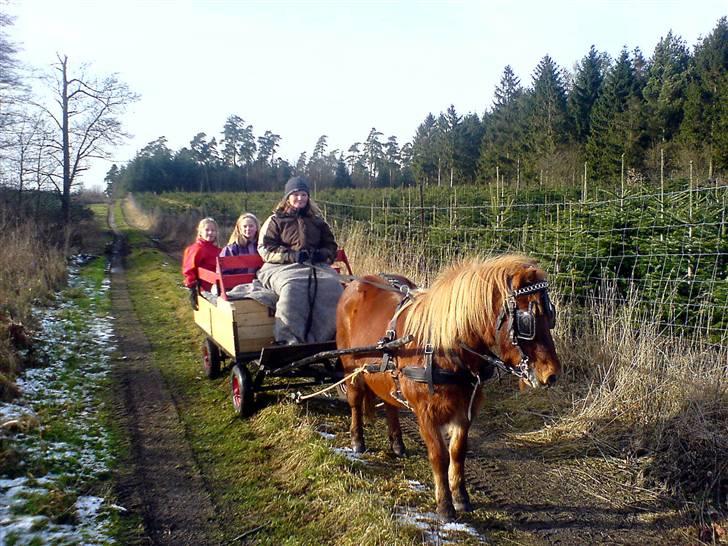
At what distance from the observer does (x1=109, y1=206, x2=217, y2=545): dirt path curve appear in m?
3.57

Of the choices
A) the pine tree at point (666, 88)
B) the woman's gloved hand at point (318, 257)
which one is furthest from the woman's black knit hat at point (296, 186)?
the pine tree at point (666, 88)

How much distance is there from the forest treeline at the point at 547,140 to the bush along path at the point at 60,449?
1427 cm

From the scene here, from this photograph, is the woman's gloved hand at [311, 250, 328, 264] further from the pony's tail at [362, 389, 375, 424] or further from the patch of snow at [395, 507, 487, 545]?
the patch of snow at [395, 507, 487, 545]

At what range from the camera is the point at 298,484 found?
396 centimetres

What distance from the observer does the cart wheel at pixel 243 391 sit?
5129mm

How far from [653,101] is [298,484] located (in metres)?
35.5

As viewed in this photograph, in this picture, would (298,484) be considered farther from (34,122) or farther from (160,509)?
(34,122)

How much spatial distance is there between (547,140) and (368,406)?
3531 centimetres

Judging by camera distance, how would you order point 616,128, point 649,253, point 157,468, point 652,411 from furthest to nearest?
point 616,128 → point 649,253 → point 652,411 → point 157,468

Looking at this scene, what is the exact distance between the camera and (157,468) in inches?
170

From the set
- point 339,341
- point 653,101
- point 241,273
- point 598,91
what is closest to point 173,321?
point 241,273

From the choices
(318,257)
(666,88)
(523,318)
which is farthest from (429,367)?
(666,88)

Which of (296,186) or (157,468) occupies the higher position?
(296,186)

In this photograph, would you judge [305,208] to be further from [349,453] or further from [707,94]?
[707,94]
